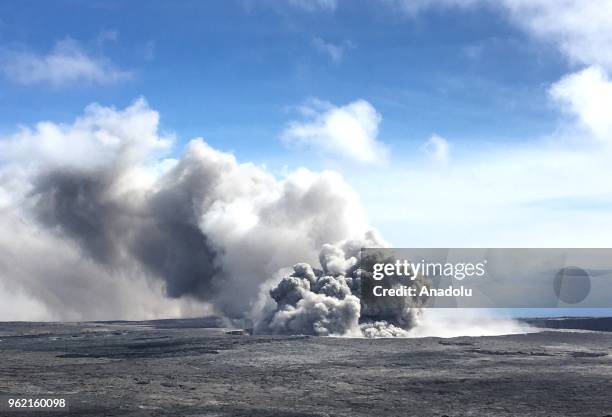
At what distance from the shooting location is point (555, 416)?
1730 inches

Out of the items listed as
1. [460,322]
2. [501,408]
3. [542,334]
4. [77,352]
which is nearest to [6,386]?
[77,352]

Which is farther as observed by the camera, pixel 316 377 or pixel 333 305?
pixel 333 305

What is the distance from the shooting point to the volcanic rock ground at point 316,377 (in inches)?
1842

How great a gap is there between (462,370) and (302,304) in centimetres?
5282

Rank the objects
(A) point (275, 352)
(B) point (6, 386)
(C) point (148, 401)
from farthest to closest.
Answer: (A) point (275, 352)
(B) point (6, 386)
(C) point (148, 401)

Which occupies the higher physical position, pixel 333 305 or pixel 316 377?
pixel 333 305

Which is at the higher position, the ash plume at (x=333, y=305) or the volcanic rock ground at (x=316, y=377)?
the ash plume at (x=333, y=305)

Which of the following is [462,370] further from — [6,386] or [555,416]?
[6,386]

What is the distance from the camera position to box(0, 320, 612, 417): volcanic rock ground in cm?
4678

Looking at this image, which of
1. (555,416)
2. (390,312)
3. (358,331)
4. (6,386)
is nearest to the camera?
(555,416)

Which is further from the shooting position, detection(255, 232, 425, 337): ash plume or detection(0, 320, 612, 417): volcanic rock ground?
detection(255, 232, 425, 337): ash plume

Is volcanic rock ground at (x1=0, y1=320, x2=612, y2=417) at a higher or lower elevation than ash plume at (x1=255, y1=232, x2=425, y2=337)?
lower

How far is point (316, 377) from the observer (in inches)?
2437

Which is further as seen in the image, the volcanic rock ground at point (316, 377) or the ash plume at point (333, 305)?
the ash plume at point (333, 305)
